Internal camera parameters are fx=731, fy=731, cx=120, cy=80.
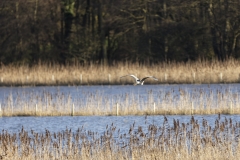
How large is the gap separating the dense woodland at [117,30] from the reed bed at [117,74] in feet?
20.2

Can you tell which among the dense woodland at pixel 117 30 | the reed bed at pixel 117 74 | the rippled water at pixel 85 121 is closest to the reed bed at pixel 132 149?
the rippled water at pixel 85 121

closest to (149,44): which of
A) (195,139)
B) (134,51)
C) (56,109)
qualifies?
(134,51)

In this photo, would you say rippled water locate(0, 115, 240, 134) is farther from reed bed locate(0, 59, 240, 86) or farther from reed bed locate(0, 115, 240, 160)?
reed bed locate(0, 59, 240, 86)

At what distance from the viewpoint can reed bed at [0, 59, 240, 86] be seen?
3117 cm

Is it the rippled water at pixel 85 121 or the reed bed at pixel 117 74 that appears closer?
the rippled water at pixel 85 121

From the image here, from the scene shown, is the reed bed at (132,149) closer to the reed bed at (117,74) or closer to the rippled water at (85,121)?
the rippled water at (85,121)

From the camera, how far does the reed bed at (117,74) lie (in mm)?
31172

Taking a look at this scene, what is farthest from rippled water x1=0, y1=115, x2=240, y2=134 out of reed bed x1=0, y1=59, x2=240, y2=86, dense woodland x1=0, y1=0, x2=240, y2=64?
dense woodland x1=0, y1=0, x2=240, y2=64

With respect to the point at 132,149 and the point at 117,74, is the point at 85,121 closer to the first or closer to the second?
the point at 132,149

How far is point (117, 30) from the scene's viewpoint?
41906mm

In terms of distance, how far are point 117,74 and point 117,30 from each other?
9005 millimetres

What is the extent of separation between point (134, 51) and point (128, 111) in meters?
22.5

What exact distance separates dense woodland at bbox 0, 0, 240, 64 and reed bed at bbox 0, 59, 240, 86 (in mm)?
6159

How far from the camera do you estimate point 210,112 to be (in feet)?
62.7
